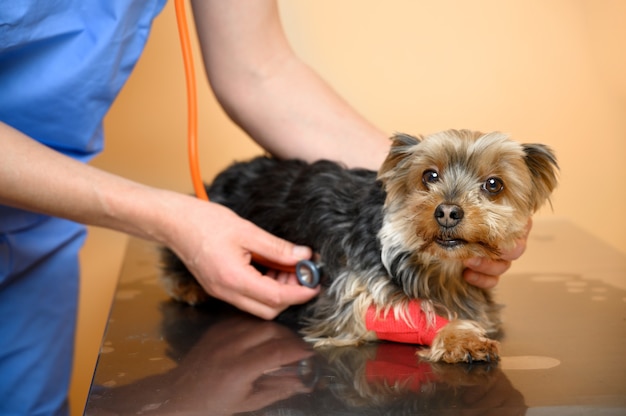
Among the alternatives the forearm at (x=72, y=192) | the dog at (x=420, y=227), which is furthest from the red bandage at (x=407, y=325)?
the forearm at (x=72, y=192)

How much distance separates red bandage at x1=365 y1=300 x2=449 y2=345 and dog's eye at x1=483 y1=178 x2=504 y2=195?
20cm

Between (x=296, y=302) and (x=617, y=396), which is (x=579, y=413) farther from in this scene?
(x=296, y=302)

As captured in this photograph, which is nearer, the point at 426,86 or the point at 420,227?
the point at 420,227

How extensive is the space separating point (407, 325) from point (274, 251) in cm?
22

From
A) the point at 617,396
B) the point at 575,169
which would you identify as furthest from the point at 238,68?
the point at 575,169

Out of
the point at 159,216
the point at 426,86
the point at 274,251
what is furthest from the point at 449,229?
the point at 426,86

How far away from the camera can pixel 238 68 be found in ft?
5.31

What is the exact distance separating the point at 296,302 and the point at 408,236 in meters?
0.22

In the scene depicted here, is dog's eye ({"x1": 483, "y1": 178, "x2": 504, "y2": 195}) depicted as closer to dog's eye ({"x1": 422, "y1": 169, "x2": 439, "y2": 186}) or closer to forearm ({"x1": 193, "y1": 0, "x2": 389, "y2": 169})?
dog's eye ({"x1": 422, "y1": 169, "x2": 439, "y2": 186})

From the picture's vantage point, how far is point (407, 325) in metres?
1.30

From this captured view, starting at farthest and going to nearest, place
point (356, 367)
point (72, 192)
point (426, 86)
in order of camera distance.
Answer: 1. point (426, 86)
2. point (72, 192)
3. point (356, 367)

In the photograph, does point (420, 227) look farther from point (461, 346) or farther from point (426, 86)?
point (426, 86)

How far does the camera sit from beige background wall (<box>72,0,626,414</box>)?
2.61 metres

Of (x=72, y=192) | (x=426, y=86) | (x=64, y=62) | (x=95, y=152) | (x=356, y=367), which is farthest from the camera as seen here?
(x=426, y=86)
